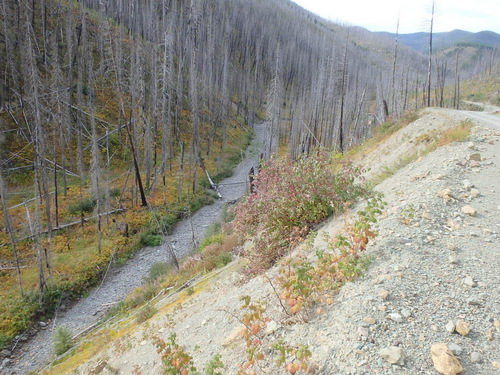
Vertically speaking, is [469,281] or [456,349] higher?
[469,281]

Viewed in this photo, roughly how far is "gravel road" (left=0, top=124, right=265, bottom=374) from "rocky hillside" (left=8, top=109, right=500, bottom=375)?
4.88 m

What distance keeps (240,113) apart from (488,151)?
3910cm

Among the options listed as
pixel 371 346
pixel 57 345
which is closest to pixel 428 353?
pixel 371 346

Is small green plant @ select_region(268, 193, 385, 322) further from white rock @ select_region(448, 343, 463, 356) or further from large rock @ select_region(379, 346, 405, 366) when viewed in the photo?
white rock @ select_region(448, 343, 463, 356)

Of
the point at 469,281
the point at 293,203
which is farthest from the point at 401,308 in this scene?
the point at 293,203

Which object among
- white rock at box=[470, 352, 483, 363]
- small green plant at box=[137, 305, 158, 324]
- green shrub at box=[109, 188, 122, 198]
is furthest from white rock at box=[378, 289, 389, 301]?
green shrub at box=[109, 188, 122, 198]

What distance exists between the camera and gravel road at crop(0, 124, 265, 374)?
32.4 ft

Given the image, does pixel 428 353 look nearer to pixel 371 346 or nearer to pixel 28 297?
pixel 371 346

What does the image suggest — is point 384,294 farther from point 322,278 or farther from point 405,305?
point 322,278

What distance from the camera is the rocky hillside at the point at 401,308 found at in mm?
2648

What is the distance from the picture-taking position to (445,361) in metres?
2.38

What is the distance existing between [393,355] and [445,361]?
0.36 metres

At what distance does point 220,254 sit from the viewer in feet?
31.7

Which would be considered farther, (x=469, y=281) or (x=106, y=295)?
(x=106, y=295)
